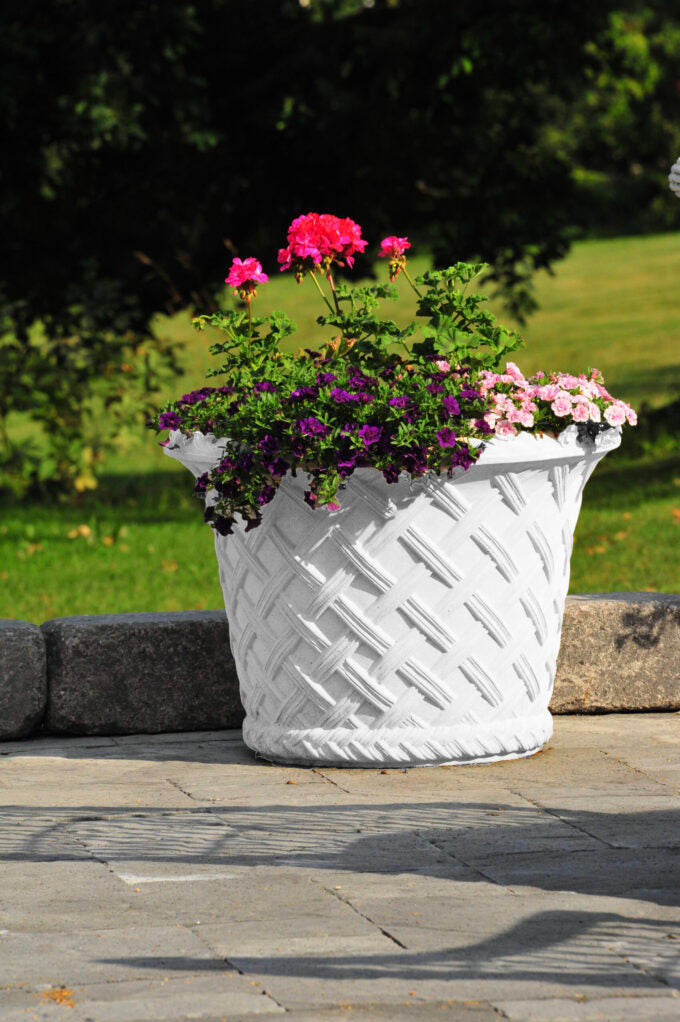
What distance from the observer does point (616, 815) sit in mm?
4047

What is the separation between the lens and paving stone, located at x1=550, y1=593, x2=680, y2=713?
5266mm

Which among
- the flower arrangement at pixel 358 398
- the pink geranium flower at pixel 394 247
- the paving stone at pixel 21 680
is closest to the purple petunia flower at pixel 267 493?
the flower arrangement at pixel 358 398

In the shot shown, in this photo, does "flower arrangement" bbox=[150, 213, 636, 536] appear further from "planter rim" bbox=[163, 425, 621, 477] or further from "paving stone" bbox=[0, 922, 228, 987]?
"paving stone" bbox=[0, 922, 228, 987]

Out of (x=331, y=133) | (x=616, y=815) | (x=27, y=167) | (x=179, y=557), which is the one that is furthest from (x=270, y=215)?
(x=616, y=815)

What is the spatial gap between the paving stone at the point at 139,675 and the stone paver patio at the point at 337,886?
0.17 metres

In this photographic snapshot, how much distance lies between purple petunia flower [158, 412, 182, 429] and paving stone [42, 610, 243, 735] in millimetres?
778

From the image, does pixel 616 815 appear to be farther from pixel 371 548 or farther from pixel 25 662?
pixel 25 662

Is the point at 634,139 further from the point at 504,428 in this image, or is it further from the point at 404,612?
the point at 404,612

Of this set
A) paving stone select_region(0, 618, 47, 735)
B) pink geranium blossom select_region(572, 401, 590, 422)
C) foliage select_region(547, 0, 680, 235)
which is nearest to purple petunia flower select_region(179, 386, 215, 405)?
paving stone select_region(0, 618, 47, 735)

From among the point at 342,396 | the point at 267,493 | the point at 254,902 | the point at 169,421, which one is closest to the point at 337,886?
the point at 254,902

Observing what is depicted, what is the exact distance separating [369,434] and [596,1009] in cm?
191

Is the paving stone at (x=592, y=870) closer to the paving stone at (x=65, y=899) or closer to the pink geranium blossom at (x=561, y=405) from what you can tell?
the paving stone at (x=65, y=899)

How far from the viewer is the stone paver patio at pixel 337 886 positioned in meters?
2.86

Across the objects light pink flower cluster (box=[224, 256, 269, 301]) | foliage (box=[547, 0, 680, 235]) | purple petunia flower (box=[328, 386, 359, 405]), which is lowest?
purple petunia flower (box=[328, 386, 359, 405])
